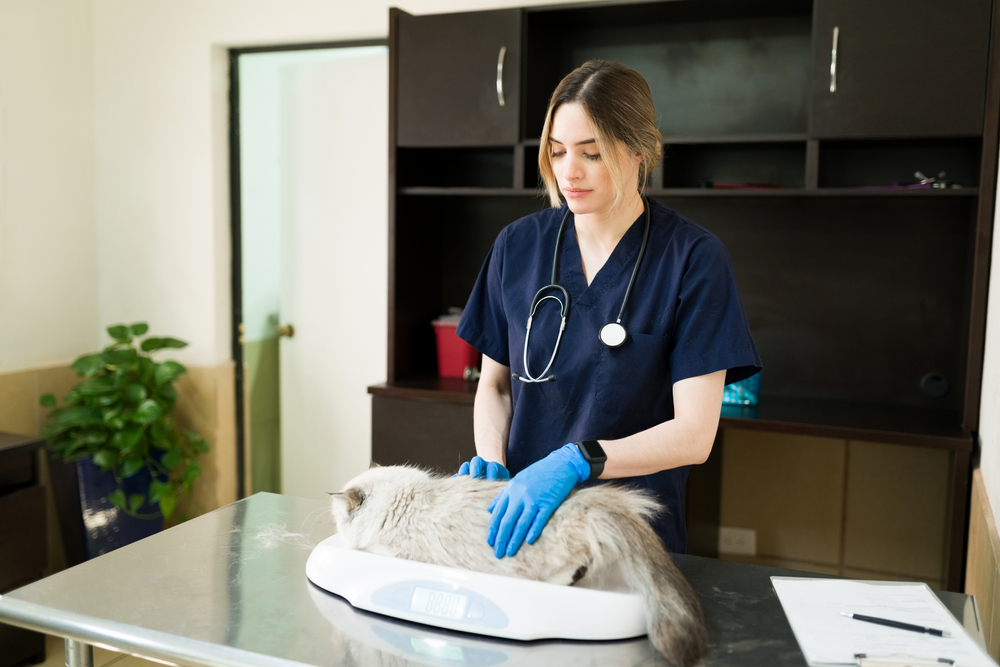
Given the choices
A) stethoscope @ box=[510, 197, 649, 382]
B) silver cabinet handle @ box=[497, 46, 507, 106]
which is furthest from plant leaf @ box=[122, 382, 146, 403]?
stethoscope @ box=[510, 197, 649, 382]

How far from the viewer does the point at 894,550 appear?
2.70 m

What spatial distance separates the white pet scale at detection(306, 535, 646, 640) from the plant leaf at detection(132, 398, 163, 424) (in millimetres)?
1952

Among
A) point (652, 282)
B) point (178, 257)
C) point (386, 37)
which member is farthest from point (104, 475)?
point (652, 282)

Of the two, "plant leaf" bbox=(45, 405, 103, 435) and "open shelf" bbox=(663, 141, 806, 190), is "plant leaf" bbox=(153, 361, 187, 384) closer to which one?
"plant leaf" bbox=(45, 405, 103, 435)

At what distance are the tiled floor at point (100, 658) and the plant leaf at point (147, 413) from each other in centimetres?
70

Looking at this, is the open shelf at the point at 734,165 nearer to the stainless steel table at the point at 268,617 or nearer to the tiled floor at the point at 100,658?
the stainless steel table at the point at 268,617

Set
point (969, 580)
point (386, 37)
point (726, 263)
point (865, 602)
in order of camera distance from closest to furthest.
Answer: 1. point (865, 602)
2. point (726, 263)
3. point (969, 580)
4. point (386, 37)

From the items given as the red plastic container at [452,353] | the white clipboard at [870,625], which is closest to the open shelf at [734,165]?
the red plastic container at [452,353]

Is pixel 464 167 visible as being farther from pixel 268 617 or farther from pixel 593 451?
pixel 268 617

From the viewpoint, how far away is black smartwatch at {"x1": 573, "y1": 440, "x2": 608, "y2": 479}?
1222 mm

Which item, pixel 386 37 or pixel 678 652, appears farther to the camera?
pixel 386 37

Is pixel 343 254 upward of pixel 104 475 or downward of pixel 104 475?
upward

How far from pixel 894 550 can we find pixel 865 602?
1840mm

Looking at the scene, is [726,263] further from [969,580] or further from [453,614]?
[969,580]
